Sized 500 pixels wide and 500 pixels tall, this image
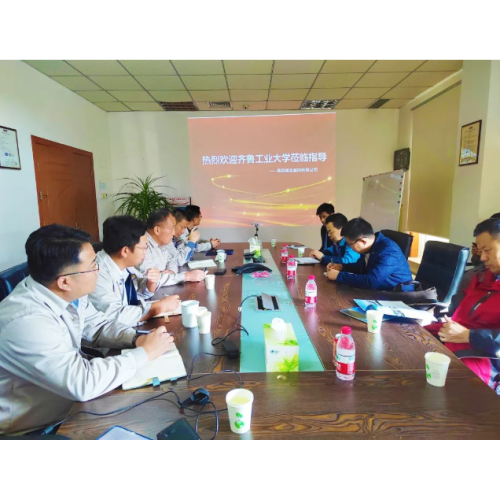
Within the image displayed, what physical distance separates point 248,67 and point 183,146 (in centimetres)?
213

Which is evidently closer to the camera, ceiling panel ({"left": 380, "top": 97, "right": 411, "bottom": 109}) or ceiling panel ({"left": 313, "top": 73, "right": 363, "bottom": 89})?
ceiling panel ({"left": 313, "top": 73, "right": 363, "bottom": 89})

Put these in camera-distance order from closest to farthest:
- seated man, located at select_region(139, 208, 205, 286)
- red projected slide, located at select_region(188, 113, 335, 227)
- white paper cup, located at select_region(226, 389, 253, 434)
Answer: white paper cup, located at select_region(226, 389, 253, 434)
seated man, located at select_region(139, 208, 205, 286)
red projected slide, located at select_region(188, 113, 335, 227)

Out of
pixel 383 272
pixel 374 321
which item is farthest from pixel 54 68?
pixel 374 321

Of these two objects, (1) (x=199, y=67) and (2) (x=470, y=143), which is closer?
(2) (x=470, y=143)

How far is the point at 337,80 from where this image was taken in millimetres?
3924

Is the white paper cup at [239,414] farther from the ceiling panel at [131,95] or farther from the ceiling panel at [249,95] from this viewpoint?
the ceiling panel at [131,95]

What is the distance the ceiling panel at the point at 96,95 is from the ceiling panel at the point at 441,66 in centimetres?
402

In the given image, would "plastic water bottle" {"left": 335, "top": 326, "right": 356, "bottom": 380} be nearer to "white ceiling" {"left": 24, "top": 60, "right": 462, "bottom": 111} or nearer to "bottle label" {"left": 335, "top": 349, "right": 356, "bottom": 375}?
"bottle label" {"left": 335, "top": 349, "right": 356, "bottom": 375}

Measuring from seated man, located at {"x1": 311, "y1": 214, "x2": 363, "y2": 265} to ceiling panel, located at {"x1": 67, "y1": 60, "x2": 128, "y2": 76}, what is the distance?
2.81 m

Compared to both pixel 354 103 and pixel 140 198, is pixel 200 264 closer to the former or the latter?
pixel 140 198

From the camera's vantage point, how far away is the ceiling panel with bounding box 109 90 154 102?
4184mm

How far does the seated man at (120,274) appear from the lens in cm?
146

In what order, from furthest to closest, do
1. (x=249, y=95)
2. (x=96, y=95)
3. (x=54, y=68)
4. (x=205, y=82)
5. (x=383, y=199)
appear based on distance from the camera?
(x=383, y=199) → (x=249, y=95) → (x=96, y=95) → (x=205, y=82) → (x=54, y=68)

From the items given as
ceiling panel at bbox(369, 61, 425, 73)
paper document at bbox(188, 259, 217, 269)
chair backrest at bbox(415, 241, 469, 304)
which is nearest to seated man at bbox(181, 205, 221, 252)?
paper document at bbox(188, 259, 217, 269)
